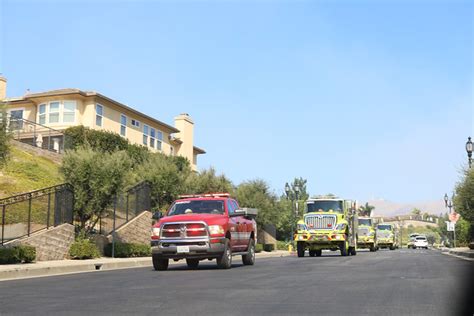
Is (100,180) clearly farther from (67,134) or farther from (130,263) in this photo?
(67,134)

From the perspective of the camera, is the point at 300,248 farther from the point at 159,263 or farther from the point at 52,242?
the point at 159,263

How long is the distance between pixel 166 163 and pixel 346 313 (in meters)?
26.2

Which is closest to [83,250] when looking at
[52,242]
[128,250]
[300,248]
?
[52,242]

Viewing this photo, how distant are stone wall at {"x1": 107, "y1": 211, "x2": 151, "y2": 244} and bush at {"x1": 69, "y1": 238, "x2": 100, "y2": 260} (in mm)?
2135

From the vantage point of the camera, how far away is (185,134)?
199 feet

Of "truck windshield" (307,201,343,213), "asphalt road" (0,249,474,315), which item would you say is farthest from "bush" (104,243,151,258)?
"asphalt road" (0,249,474,315)

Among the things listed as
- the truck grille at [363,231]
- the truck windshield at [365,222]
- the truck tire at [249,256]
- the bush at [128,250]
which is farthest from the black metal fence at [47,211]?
the truck windshield at [365,222]

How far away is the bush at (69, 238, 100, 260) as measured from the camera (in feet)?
71.3

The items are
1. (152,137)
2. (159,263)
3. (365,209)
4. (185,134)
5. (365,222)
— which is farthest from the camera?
(365,209)

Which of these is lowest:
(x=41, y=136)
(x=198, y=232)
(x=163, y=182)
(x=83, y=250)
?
(x=83, y=250)

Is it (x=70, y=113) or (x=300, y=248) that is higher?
(x=70, y=113)

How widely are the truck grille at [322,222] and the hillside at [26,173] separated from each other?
42.2 feet

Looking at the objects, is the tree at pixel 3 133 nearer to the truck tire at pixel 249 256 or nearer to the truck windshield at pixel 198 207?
the truck windshield at pixel 198 207

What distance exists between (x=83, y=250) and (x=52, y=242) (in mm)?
1303
